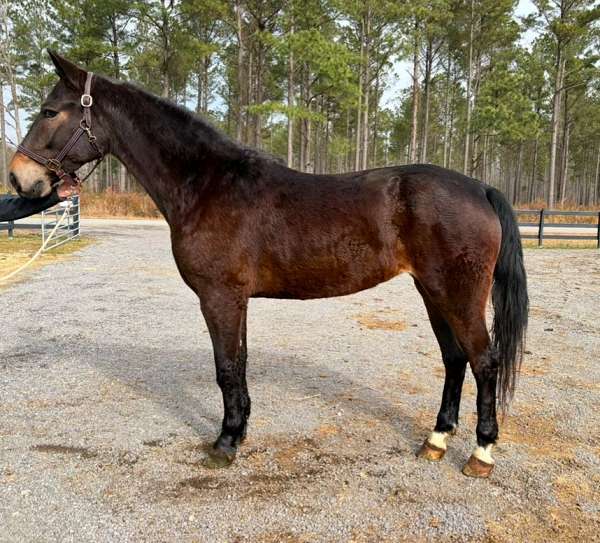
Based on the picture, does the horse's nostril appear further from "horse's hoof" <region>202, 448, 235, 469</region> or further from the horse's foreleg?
"horse's hoof" <region>202, 448, 235, 469</region>

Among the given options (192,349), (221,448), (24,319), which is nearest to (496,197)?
(221,448)

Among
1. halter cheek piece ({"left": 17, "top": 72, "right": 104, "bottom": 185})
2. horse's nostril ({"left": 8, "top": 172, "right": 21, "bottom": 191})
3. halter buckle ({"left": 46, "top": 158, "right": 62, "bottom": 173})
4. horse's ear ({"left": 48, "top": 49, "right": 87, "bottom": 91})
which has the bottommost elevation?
horse's nostril ({"left": 8, "top": 172, "right": 21, "bottom": 191})

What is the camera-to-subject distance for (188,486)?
2572 millimetres

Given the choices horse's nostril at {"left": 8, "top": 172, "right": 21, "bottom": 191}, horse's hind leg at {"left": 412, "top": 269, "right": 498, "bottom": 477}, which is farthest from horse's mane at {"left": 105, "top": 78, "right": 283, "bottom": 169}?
horse's hind leg at {"left": 412, "top": 269, "right": 498, "bottom": 477}

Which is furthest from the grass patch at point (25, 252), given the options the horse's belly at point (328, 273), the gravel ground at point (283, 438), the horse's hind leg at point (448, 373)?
the horse's hind leg at point (448, 373)

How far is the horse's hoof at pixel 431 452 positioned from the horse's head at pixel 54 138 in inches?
111

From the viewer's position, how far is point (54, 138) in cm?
280

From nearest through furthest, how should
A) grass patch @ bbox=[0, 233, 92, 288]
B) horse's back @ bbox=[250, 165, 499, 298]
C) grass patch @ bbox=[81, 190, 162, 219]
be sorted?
horse's back @ bbox=[250, 165, 499, 298] < grass patch @ bbox=[0, 233, 92, 288] < grass patch @ bbox=[81, 190, 162, 219]

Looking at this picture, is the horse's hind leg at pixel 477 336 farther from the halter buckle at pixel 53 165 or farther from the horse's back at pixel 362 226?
the halter buckle at pixel 53 165

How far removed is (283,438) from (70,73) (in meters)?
2.68

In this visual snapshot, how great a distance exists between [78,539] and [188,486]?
1.98 feet

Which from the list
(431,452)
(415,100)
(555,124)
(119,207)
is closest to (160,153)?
(431,452)

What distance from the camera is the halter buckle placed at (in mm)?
2791

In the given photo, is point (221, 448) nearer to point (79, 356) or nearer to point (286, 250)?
point (286, 250)
